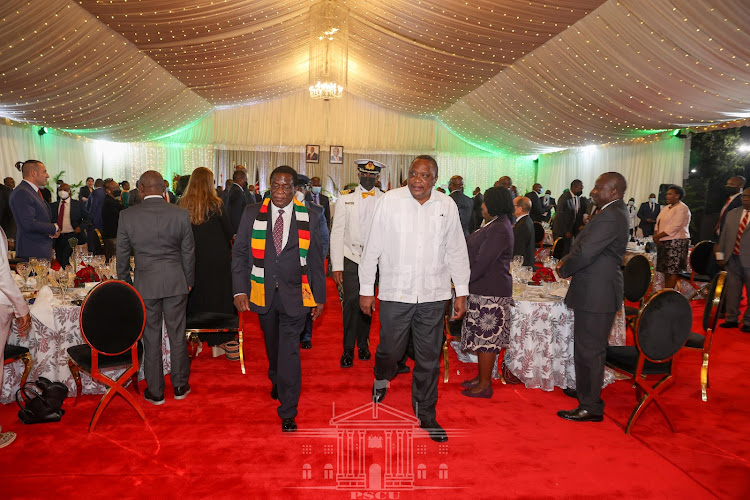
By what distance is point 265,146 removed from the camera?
20438 millimetres

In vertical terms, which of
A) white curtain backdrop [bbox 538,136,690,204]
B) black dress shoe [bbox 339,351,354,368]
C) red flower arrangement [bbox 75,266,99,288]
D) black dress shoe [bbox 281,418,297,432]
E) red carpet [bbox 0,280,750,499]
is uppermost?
white curtain backdrop [bbox 538,136,690,204]

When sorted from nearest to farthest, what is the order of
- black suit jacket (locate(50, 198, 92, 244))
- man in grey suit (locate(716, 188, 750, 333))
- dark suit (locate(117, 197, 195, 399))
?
dark suit (locate(117, 197, 195, 399)) → man in grey suit (locate(716, 188, 750, 333)) → black suit jacket (locate(50, 198, 92, 244))

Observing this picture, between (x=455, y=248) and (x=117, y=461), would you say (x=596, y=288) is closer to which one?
(x=455, y=248)

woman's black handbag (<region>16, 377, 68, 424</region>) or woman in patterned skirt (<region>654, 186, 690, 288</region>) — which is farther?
woman in patterned skirt (<region>654, 186, 690, 288</region>)

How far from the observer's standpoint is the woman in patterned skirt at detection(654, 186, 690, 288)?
7.66m

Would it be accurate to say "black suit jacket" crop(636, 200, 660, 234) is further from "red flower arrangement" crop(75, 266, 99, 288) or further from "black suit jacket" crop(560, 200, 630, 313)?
"red flower arrangement" crop(75, 266, 99, 288)

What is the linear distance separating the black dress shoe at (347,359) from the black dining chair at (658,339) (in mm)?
2295

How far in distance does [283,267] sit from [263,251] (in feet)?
0.56

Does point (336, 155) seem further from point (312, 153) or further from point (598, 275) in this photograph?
point (598, 275)

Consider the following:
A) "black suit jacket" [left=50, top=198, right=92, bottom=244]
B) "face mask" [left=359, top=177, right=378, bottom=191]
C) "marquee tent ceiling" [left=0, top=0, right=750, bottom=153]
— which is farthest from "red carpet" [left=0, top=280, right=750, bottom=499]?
"black suit jacket" [left=50, top=198, right=92, bottom=244]

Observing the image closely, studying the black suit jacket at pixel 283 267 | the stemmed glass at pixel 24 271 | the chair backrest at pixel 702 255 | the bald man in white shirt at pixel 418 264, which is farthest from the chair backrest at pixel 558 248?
the stemmed glass at pixel 24 271

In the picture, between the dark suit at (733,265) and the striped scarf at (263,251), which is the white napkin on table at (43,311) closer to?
the striped scarf at (263,251)

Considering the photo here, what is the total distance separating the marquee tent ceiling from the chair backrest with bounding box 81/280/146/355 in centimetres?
523

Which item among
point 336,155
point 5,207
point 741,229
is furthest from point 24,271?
point 336,155
